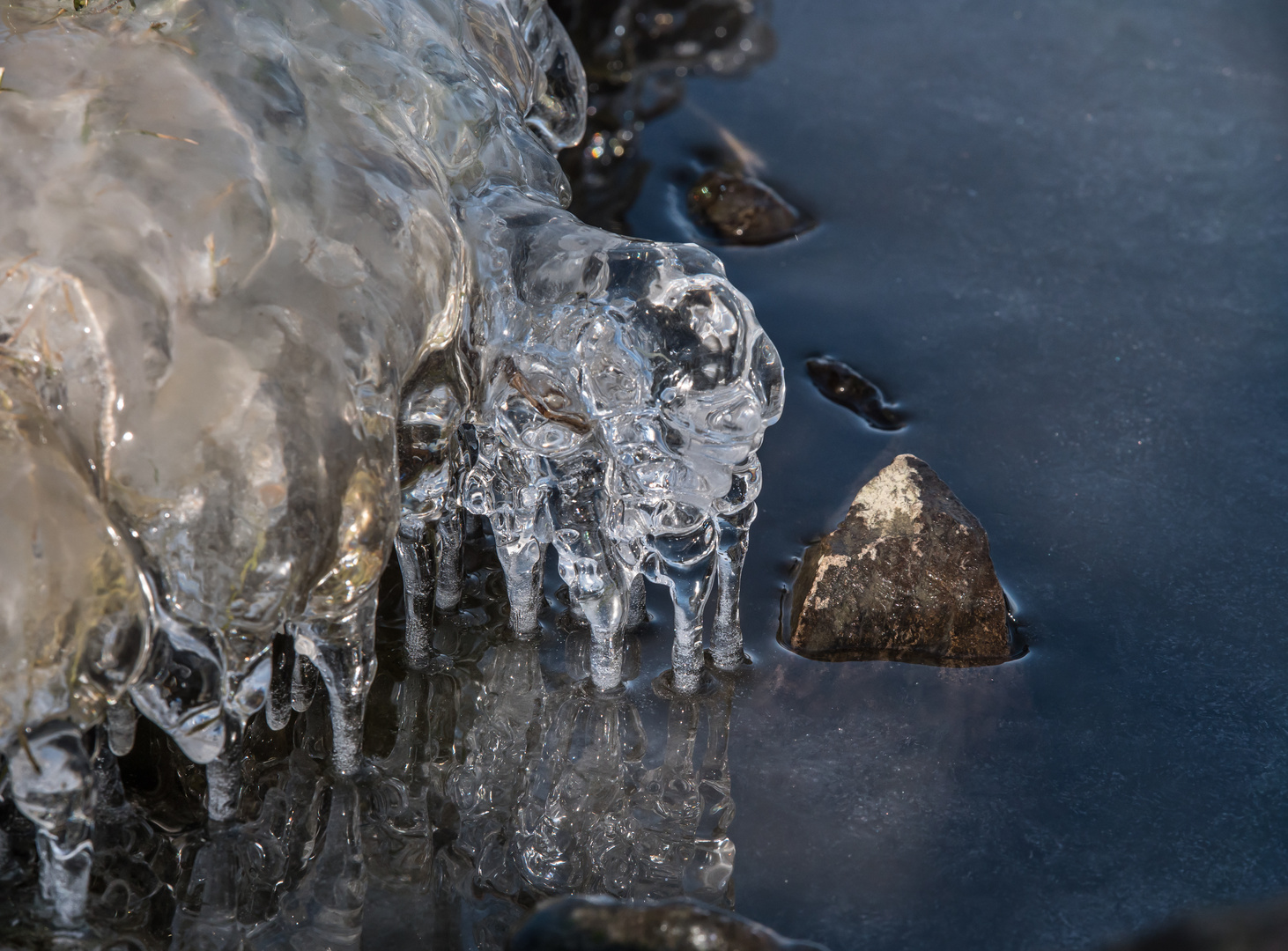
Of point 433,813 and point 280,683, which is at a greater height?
point 280,683

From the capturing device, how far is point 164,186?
2.45 metres

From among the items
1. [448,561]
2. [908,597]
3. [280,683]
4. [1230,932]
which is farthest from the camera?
[448,561]

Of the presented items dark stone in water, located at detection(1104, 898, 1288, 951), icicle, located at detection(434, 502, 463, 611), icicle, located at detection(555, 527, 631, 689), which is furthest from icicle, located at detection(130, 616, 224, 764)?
dark stone in water, located at detection(1104, 898, 1288, 951)

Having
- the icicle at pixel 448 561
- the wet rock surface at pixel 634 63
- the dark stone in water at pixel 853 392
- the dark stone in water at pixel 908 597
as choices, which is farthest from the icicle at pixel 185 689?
the wet rock surface at pixel 634 63

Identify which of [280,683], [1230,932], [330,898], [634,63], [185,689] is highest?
[1230,932]

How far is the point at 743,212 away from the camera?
4348 mm

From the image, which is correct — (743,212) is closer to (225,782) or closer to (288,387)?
(288,387)

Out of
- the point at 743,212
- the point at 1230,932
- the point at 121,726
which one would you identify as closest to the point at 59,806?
the point at 121,726

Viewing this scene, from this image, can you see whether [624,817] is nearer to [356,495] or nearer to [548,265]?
[356,495]

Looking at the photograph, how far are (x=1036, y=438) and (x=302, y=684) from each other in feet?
6.61

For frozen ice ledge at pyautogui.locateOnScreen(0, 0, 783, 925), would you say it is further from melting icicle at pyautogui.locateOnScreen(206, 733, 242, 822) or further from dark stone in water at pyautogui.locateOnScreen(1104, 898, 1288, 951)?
dark stone in water at pyautogui.locateOnScreen(1104, 898, 1288, 951)

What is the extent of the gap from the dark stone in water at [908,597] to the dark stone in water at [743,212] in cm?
157

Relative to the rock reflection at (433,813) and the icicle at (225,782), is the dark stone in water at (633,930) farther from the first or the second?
the icicle at (225,782)

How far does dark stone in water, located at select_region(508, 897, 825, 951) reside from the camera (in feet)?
6.78
